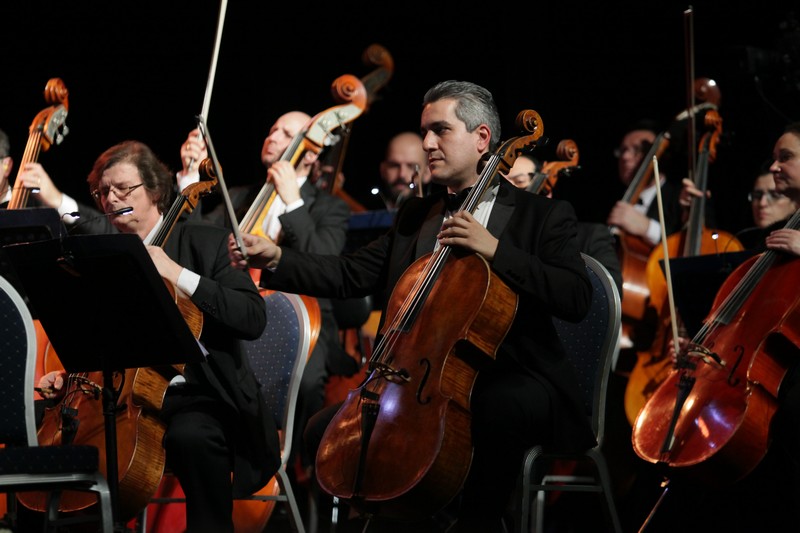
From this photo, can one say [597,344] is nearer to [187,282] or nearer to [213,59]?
[187,282]

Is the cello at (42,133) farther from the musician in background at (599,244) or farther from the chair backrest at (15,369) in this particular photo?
the musician in background at (599,244)

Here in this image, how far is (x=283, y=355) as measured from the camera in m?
2.83

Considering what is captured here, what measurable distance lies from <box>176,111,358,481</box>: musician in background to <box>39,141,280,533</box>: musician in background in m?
0.61

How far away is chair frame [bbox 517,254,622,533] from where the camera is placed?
7.61ft

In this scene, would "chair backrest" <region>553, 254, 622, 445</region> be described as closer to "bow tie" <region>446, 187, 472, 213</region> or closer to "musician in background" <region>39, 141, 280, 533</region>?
"bow tie" <region>446, 187, 472, 213</region>

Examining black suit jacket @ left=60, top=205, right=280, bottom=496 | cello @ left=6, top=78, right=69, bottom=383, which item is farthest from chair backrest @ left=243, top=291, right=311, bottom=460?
cello @ left=6, top=78, right=69, bottom=383

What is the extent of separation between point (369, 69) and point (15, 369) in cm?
392

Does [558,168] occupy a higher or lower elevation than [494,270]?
higher

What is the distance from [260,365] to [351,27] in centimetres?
274

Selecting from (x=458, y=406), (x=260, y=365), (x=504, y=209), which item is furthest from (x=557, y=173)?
(x=458, y=406)

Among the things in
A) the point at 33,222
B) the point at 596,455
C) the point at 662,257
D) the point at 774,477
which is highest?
the point at 33,222

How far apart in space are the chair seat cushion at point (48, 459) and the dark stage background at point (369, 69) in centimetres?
284

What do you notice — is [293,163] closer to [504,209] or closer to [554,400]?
[504,209]

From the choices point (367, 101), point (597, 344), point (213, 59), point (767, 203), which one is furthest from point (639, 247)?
point (213, 59)
